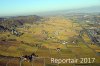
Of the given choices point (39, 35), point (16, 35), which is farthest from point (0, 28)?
point (39, 35)

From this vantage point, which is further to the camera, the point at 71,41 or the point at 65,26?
the point at 65,26

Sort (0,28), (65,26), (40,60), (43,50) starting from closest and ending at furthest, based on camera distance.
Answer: (40,60) < (43,50) < (0,28) < (65,26)

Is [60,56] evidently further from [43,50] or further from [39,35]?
[39,35]

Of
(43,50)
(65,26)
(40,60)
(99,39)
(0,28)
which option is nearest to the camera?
(40,60)

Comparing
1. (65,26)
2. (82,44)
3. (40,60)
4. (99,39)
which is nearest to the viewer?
(40,60)

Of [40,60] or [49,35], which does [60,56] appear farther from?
[49,35]

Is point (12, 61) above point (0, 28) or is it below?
below

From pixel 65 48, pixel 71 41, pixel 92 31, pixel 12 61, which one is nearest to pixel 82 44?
pixel 71 41

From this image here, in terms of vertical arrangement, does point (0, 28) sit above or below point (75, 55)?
above

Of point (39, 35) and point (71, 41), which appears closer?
point (71, 41)
